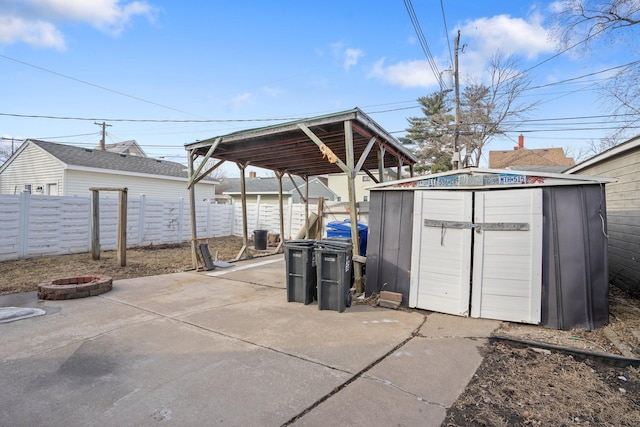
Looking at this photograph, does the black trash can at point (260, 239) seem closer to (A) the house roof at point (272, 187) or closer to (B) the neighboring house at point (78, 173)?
(B) the neighboring house at point (78, 173)

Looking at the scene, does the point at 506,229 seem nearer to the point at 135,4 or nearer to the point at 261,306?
the point at 261,306

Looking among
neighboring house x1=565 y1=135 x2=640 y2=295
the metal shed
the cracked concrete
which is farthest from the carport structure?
neighboring house x1=565 y1=135 x2=640 y2=295

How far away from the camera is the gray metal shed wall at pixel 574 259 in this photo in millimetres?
3887

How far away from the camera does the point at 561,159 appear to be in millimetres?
28266

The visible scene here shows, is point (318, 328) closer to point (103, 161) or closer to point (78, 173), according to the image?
point (78, 173)

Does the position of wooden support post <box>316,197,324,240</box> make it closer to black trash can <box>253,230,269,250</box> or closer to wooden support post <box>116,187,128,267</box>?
black trash can <box>253,230,269,250</box>

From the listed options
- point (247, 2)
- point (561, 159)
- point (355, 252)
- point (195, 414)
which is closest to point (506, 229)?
point (355, 252)

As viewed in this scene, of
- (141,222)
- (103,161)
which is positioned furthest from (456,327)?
(103,161)

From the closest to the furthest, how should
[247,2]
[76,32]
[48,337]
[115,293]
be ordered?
[48,337] < [115,293] < [247,2] < [76,32]

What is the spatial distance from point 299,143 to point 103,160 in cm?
1323

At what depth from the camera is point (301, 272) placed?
198 inches

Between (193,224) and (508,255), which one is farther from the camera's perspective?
(193,224)

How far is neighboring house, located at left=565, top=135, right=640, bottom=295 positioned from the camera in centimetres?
540

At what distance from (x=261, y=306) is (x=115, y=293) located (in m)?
2.68
